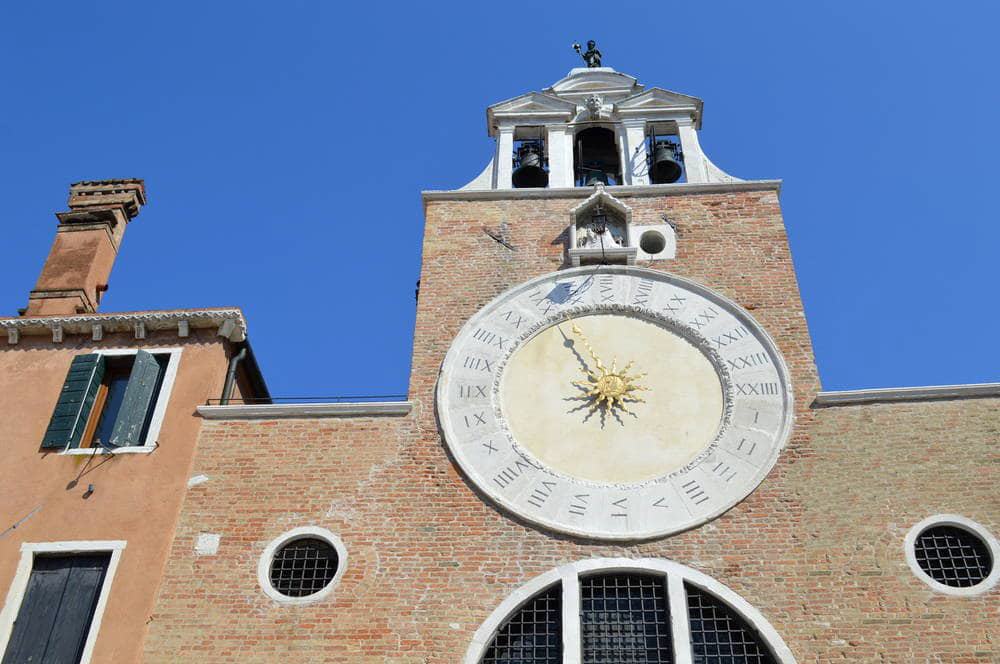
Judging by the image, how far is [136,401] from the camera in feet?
50.1

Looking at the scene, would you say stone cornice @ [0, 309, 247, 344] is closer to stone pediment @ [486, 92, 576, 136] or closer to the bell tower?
the bell tower

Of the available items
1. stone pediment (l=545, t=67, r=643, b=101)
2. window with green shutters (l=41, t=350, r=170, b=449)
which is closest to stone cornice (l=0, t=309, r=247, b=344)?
window with green shutters (l=41, t=350, r=170, b=449)

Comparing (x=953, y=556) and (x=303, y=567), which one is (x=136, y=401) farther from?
(x=953, y=556)

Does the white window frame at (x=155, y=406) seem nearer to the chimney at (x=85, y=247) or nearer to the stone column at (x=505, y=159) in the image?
the chimney at (x=85, y=247)

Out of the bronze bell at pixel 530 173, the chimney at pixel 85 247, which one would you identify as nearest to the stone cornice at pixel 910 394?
the bronze bell at pixel 530 173

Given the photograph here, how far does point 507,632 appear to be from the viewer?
43.1ft

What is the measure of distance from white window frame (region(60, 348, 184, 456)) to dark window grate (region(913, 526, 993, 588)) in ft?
30.4

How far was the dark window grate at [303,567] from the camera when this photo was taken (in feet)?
44.8

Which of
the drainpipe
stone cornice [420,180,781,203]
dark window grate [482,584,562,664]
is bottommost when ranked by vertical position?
dark window grate [482,584,562,664]

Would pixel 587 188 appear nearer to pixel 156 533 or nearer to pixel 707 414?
pixel 707 414

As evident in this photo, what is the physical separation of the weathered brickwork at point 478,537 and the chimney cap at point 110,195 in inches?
235

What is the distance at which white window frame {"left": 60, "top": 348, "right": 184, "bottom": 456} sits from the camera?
14836 millimetres

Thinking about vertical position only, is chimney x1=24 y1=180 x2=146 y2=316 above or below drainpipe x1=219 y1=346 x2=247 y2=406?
above

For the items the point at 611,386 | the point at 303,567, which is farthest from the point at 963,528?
the point at 303,567
